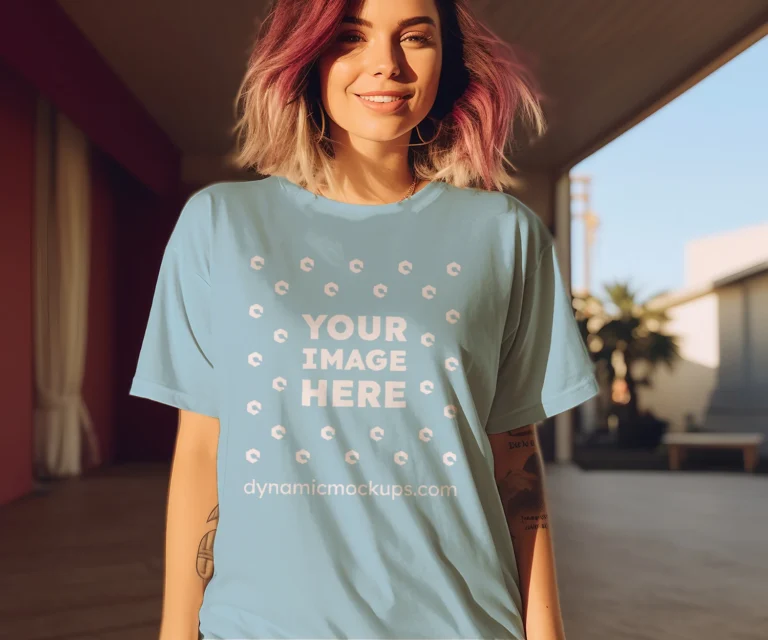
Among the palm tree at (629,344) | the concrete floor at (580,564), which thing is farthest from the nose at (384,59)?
the palm tree at (629,344)

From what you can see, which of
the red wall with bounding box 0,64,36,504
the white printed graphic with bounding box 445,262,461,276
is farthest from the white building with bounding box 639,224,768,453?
the white printed graphic with bounding box 445,262,461,276

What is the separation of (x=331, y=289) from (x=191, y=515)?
0.24m

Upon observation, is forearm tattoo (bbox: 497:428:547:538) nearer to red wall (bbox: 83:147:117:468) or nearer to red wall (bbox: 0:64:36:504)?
red wall (bbox: 0:64:36:504)

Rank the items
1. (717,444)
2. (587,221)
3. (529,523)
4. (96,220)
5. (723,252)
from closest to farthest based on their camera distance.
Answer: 1. (529,523)
2. (96,220)
3. (717,444)
4. (723,252)
5. (587,221)

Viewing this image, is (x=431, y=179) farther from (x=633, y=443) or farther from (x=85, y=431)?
(x=633, y=443)

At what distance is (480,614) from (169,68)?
6.18 meters

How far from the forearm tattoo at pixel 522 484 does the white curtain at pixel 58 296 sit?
6172mm

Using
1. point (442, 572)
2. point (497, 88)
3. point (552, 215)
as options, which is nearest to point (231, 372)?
point (442, 572)

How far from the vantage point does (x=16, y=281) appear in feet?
18.8

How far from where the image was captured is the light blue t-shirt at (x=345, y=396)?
629mm

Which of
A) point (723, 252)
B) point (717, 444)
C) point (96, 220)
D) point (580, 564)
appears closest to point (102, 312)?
point (96, 220)

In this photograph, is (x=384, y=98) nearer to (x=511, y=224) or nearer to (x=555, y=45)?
(x=511, y=224)

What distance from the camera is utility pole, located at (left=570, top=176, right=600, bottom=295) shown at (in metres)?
25.3

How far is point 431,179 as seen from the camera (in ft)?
2.53
